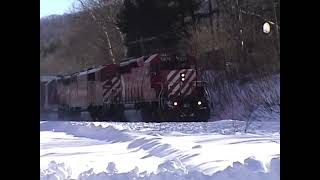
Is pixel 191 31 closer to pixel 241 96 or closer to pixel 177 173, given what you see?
pixel 241 96

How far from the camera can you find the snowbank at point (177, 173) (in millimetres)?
4672

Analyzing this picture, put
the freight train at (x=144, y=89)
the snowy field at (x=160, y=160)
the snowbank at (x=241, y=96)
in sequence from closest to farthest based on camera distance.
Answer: the snowy field at (x=160, y=160), the snowbank at (x=241, y=96), the freight train at (x=144, y=89)

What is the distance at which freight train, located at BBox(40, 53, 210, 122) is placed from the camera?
15242 millimetres

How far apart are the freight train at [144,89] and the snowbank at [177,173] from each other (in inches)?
370

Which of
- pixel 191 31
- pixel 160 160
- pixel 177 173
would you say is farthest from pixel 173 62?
pixel 177 173

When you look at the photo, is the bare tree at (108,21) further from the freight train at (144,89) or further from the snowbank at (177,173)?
the snowbank at (177,173)

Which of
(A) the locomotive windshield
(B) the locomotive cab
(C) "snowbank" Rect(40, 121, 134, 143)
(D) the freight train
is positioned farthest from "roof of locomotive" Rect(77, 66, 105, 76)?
(C) "snowbank" Rect(40, 121, 134, 143)

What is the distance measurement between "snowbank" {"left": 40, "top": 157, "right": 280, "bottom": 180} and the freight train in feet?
30.8

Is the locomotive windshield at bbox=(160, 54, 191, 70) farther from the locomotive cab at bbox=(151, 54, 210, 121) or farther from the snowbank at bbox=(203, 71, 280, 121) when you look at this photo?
the snowbank at bbox=(203, 71, 280, 121)

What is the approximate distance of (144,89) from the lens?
15977 mm

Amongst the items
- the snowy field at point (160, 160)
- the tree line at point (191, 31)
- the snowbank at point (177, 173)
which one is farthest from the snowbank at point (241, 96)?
the snowbank at point (177, 173)

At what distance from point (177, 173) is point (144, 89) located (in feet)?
36.2
